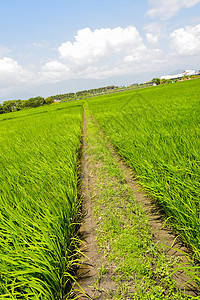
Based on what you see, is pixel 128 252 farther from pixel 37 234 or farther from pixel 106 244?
pixel 37 234

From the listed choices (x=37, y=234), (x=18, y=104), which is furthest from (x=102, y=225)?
(x=18, y=104)

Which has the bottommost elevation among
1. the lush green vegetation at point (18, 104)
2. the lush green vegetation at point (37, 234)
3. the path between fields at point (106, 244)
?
the path between fields at point (106, 244)

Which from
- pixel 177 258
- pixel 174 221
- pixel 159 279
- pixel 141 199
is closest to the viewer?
pixel 159 279

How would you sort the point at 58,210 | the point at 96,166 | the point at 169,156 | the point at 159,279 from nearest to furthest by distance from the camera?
the point at 159,279 → the point at 58,210 → the point at 169,156 → the point at 96,166

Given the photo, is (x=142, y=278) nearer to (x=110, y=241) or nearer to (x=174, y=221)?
(x=110, y=241)

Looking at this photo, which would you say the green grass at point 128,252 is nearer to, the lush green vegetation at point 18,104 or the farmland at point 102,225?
the farmland at point 102,225

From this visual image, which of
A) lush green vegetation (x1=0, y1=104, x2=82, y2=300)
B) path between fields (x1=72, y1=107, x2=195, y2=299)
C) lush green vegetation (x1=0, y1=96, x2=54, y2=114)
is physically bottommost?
path between fields (x1=72, y1=107, x2=195, y2=299)

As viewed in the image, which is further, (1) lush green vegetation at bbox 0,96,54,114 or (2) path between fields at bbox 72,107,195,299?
(1) lush green vegetation at bbox 0,96,54,114

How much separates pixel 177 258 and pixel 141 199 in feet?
2.72

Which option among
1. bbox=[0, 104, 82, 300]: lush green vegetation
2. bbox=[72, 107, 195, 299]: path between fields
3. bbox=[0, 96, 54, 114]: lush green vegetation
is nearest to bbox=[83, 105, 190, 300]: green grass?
bbox=[72, 107, 195, 299]: path between fields

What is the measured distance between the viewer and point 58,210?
65.2 inches

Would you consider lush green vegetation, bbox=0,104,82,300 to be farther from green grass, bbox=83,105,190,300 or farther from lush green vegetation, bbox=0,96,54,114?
lush green vegetation, bbox=0,96,54,114

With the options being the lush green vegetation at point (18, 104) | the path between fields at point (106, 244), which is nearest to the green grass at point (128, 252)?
the path between fields at point (106, 244)

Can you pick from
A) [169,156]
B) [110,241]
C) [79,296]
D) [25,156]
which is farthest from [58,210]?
[25,156]
